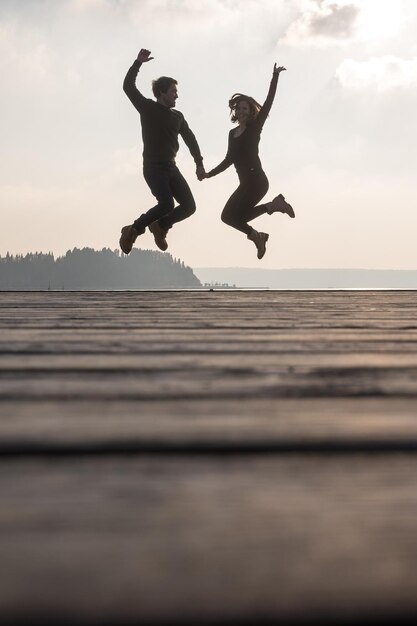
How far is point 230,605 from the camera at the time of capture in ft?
2.06

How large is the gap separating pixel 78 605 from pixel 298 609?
0.18 m

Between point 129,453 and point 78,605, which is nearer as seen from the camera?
point 78,605

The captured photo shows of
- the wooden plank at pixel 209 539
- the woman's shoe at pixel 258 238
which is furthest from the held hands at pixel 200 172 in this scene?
the wooden plank at pixel 209 539

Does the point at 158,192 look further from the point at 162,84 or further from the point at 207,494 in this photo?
the point at 207,494

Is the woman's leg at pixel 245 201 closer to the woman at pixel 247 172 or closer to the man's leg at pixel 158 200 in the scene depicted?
the woman at pixel 247 172

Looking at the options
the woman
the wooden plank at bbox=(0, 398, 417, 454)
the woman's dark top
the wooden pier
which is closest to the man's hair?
the woman

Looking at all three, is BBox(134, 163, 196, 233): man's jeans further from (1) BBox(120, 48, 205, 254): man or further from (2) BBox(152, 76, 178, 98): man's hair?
(2) BBox(152, 76, 178, 98): man's hair

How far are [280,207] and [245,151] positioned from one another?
2.43 ft

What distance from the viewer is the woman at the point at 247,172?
8.42 m

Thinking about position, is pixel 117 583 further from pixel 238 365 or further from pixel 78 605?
pixel 238 365

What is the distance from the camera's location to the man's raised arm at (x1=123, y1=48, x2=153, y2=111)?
809 centimetres

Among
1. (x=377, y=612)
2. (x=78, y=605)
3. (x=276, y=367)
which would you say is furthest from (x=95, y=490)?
(x=276, y=367)

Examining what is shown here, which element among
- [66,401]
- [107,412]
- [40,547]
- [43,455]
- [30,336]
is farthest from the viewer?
[30,336]

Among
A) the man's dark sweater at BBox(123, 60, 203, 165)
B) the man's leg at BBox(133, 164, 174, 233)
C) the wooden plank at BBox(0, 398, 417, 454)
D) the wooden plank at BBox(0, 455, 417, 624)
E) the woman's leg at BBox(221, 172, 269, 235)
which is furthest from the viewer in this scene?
the woman's leg at BBox(221, 172, 269, 235)
